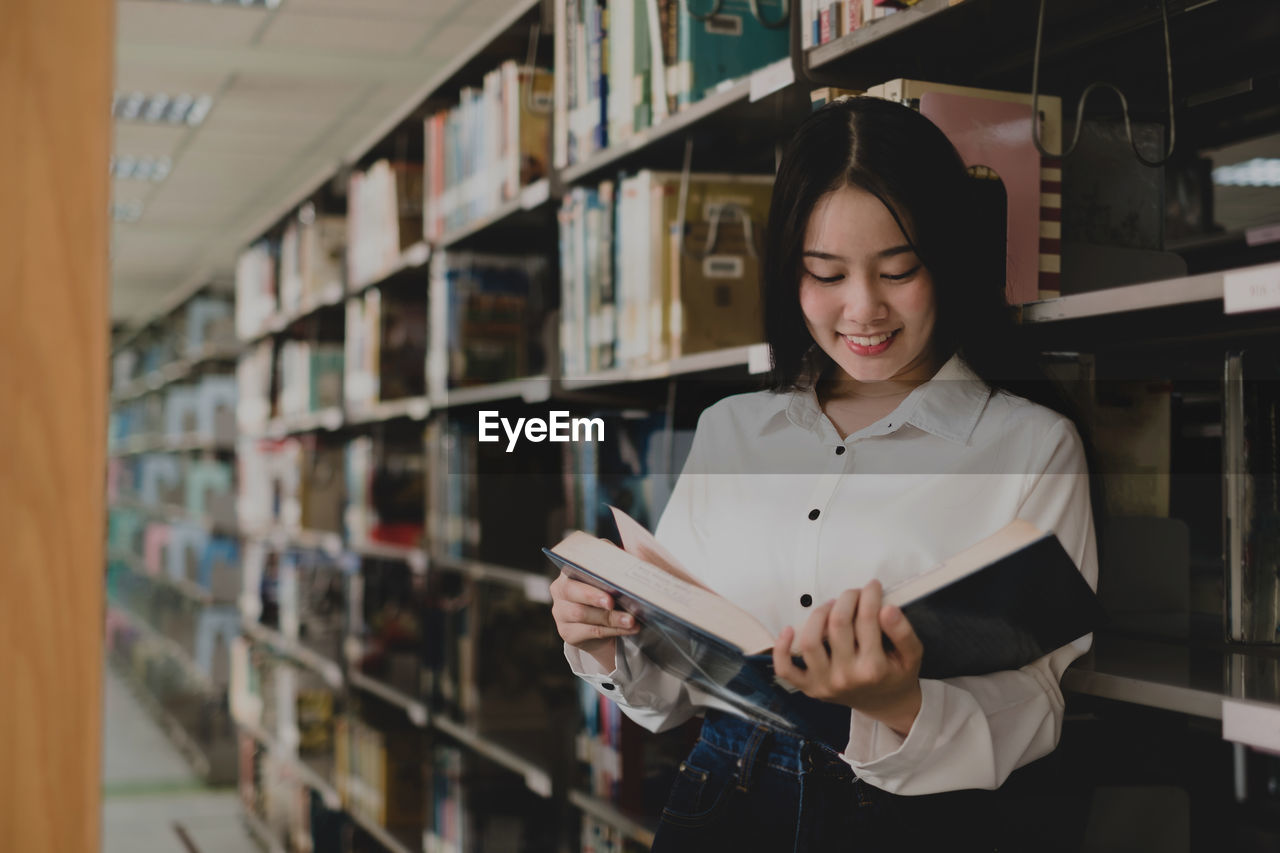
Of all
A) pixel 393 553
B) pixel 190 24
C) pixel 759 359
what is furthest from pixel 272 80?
pixel 759 359

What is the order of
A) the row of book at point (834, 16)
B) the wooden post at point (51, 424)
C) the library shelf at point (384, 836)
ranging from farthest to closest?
the library shelf at point (384, 836)
the row of book at point (834, 16)
the wooden post at point (51, 424)

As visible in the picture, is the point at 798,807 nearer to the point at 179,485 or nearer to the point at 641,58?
the point at 641,58

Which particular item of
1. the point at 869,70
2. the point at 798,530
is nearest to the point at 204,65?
the point at 869,70

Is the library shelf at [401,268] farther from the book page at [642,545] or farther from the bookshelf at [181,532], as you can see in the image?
the book page at [642,545]

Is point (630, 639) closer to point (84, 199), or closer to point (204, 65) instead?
point (84, 199)

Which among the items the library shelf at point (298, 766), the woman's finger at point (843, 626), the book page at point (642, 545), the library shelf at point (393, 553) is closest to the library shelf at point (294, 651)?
the library shelf at point (298, 766)

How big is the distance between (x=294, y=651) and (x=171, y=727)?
2.62 meters

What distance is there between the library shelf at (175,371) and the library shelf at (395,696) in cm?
240

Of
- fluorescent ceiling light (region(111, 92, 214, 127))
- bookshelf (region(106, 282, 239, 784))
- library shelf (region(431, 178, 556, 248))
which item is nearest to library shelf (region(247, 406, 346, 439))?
bookshelf (region(106, 282, 239, 784))

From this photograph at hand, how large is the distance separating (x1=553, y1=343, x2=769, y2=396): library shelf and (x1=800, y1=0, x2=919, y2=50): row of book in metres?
0.36

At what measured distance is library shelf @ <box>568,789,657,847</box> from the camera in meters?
1.72

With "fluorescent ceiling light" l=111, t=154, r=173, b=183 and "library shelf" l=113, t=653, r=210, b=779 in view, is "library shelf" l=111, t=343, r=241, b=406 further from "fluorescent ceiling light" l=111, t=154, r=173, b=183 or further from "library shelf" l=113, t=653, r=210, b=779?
"library shelf" l=113, t=653, r=210, b=779

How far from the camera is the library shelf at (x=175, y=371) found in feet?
17.6

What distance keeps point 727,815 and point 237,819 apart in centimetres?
392
